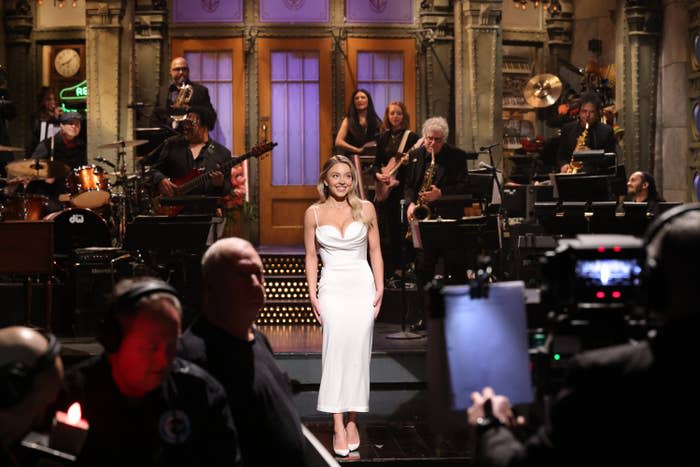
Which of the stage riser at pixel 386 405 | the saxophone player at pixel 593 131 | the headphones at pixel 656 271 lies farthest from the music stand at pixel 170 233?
the headphones at pixel 656 271

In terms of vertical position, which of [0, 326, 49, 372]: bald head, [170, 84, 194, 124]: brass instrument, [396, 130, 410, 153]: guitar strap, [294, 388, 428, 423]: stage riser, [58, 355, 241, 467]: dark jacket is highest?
[170, 84, 194, 124]: brass instrument

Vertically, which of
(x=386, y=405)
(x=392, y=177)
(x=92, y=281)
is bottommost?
(x=386, y=405)

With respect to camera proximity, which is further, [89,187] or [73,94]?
[73,94]

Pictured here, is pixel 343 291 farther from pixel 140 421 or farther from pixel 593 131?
pixel 593 131

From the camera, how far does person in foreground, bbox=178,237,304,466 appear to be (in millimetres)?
3244

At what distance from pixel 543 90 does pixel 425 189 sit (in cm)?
511

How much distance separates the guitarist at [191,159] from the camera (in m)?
9.30

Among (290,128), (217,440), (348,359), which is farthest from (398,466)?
(290,128)

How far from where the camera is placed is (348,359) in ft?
20.9

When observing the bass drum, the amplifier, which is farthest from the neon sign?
the amplifier

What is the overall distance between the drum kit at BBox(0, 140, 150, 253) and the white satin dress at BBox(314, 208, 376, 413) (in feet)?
12.7

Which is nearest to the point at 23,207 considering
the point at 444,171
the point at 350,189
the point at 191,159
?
the point at 191,159

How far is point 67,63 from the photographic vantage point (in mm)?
13773

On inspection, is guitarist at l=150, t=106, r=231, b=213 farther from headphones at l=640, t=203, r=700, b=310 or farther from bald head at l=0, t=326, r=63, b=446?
headphones at l=640, t=203, r=700, b=310
